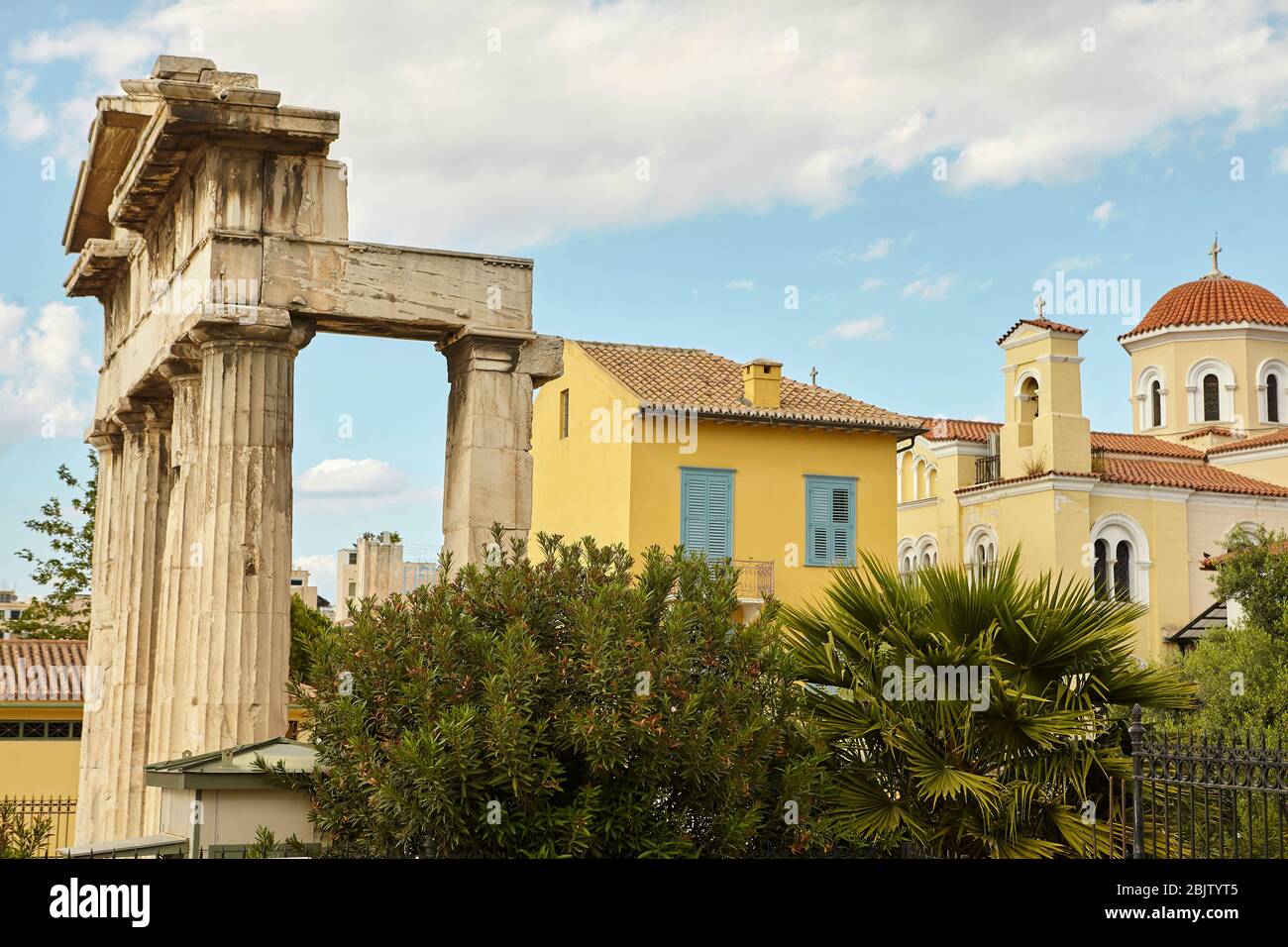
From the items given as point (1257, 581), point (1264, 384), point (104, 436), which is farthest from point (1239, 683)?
point (1264, 384)

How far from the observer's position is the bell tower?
38312 millimetres

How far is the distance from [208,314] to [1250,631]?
38.4 feet

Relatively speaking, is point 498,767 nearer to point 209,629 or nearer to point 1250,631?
point 209,629

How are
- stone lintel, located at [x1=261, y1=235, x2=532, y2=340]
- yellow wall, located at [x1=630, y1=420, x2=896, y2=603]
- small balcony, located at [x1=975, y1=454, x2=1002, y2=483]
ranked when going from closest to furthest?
stone lintel, located at [x1=261, y1=235, x2=532, y2=340], yellow wall, located at [x1=630, y1=420, x2=896, y2=603], small balcony, located at [x1=975, y1=454, x2=1002, y2=483]

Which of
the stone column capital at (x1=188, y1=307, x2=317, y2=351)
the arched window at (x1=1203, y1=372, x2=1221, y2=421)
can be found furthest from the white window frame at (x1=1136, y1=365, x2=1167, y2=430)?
the stone column capital at (x1=188, y1=307, x2=317, y2=351)

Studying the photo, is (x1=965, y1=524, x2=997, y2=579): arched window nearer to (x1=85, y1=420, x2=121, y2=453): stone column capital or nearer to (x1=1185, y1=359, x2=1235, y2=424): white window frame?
(x1=1185, y1=359, x2=1235, y2=424): white window frame

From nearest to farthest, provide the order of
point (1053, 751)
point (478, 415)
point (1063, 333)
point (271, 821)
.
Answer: point (271, 821) → point (1053, 751) → point (478, 415) → point (1063, 333)

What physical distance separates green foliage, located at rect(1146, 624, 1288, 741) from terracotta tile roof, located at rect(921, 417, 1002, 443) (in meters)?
24.7

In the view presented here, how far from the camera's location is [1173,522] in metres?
39.1

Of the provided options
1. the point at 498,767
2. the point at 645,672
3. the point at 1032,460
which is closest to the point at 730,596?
the point at 645,672

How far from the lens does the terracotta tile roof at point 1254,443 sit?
41.5 meters

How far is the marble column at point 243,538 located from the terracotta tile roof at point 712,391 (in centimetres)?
1479

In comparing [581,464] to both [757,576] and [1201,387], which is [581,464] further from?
[1201,387]

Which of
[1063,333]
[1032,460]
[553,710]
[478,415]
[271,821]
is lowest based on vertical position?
[271,821]
